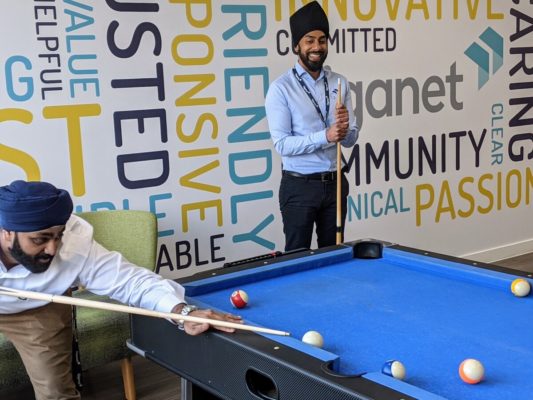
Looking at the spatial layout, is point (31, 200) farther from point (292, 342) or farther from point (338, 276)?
point (338, 276)

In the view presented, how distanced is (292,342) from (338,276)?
29.8 inches

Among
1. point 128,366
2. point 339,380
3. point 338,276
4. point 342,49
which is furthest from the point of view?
point 342,49

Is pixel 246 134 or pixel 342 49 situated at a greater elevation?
pixel 342 49

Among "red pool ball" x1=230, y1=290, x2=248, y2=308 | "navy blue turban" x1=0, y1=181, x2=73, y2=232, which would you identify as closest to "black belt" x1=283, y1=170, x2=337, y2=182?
"red pool ball" x1=230, y1=290, x2=248, y2=308

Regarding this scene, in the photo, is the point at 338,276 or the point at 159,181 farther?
the point at 159,181

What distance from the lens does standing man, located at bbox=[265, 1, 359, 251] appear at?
3.48 metres

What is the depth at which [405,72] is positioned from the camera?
15.9 ft

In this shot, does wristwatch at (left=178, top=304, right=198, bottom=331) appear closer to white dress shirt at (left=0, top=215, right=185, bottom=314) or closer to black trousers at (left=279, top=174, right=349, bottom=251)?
white dress shirt at (left=0, top=215, right=185, bottom=314)

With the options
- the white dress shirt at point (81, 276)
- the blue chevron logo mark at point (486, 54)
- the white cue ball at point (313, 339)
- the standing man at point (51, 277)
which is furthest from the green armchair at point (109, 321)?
the blue chevron logo mark at point (486, 54)

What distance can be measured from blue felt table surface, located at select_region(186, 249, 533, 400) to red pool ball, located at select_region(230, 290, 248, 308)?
0.03 m

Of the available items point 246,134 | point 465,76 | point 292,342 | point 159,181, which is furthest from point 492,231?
point 292,342

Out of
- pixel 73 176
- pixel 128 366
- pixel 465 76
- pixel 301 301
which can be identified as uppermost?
pixel 465 76

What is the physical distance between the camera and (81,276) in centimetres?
246

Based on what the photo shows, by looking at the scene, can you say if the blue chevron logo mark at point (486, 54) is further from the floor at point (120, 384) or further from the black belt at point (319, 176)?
the floor at point (120, 384)
